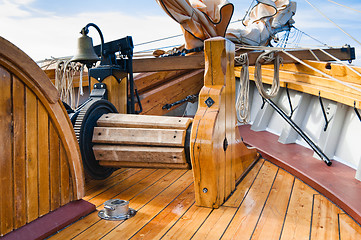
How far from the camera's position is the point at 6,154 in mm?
1657

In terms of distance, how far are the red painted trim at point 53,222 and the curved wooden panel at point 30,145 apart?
28mm

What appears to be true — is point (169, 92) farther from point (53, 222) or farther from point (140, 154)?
point (53, 222)

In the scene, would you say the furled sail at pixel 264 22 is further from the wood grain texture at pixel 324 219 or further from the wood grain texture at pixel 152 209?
the wood grain texture at pixel 324 219

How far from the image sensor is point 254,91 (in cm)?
464

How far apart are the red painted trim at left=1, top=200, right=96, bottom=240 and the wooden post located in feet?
2.22

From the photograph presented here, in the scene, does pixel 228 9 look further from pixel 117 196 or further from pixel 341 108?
pixel 117 196

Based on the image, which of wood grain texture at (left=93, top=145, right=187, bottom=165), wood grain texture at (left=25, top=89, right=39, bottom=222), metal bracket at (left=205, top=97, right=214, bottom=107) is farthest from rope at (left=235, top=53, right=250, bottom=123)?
wood grain texture at (left=25, top=89, right=39, bottom=222)

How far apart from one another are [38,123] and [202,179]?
0.96 meters

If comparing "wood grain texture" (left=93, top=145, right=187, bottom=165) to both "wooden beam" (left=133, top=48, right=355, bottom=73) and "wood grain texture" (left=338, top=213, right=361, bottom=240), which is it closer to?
"wood grain texture" (left=338, top=213, right=361, bottom=240)

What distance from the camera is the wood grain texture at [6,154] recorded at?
1.63 meters

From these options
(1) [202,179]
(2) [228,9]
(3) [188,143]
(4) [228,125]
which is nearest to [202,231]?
(1) [202,179]

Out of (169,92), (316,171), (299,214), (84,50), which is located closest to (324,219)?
(299,214)

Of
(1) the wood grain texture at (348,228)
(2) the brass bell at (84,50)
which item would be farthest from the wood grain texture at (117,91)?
(1) the wood grain texture at (348,228)

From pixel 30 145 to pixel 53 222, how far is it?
0.44m
